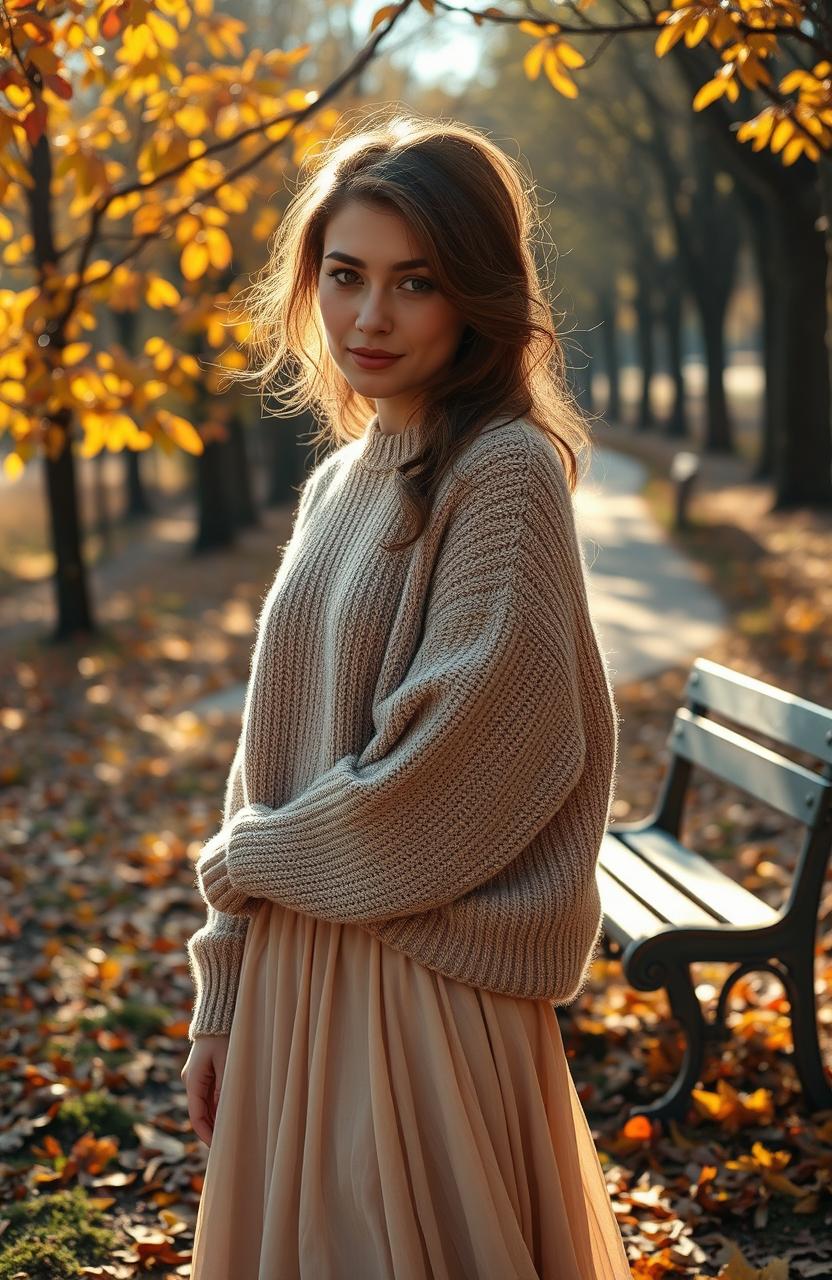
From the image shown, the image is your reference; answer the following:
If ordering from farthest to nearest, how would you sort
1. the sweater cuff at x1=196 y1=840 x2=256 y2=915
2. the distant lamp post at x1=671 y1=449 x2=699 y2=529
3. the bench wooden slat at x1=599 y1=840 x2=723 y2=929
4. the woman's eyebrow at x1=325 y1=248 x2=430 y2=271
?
the distant lamp post at x1=671 y1=449 x2=699 y2=529 < the bench wooden slat at x1=599 y1=840 x2=723 y2=929 < the sweater cuff at x1=196 y1=840 x2=256 y2=915 < the woman's eyebrow at x1=325 y1=248 x2=430 y2=271

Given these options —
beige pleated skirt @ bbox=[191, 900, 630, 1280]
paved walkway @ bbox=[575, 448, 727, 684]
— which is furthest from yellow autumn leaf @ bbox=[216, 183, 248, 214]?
beige pleated skirt @ bbox=[191, 900, 630, 1280]

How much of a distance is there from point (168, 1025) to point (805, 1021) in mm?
2146

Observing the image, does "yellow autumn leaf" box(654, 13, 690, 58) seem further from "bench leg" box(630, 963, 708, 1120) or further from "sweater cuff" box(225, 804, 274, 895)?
"bench leg" box(630, 963, 708, 1120)

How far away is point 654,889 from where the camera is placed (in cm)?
415

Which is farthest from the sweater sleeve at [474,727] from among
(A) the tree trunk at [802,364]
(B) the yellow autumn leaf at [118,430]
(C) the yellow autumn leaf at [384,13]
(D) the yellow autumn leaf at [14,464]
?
(A) the tree trunk at [802,364]

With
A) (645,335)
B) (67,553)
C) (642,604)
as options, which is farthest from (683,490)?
(645,335)

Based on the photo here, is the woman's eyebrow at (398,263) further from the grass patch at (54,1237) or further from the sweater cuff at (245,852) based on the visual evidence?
the grass patch at (54,1237)

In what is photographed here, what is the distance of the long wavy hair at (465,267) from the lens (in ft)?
7.36

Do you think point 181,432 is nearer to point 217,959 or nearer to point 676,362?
point 217,959

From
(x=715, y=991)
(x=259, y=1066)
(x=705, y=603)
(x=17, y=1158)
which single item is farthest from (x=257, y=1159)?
(x=705, y=603)

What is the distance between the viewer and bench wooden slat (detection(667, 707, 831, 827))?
3.78m

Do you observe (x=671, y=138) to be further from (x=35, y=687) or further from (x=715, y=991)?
(x=715, y=991)

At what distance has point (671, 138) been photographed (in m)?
23.7

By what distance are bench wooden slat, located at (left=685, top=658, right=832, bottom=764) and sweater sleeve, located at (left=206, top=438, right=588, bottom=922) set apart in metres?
1.75
